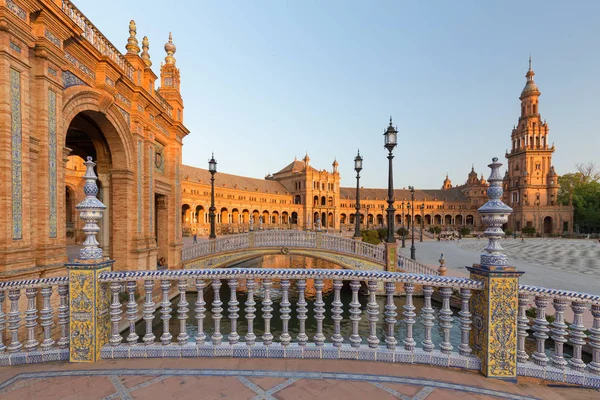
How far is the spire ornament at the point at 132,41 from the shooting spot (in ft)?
38.0

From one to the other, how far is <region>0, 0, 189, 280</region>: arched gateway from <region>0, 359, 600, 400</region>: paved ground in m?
4.09

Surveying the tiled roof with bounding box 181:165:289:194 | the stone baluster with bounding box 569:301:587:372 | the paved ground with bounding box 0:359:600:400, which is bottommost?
the paved ground with bounding box 0:359:600:400

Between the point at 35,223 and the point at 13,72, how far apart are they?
3358mm

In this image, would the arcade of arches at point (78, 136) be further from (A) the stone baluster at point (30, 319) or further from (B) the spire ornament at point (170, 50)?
(A) the stone baluster at point (30, 319)

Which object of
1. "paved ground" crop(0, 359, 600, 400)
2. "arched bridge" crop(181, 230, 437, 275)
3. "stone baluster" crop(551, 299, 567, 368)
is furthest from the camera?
"arched bridge" crop(181, 230, 437, 275)

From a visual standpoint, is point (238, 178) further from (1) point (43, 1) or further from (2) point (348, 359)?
(2) point (348, 359)

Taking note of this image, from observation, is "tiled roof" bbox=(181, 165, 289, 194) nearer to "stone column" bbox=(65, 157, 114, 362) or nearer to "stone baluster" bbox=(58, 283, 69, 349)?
"stone baluster" bbox=(58, 283, 69, 349)

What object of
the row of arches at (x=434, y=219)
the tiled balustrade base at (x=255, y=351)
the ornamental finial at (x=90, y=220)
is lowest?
the row of arches at (x=434, y=219)

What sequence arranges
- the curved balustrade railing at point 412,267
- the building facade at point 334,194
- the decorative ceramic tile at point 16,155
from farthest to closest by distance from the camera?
the building facade at point 334,194, the curved balustrade railing at point 412,267, the decorative ceramic tile at point 16,155

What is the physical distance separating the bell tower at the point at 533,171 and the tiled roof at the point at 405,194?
19.5 metres

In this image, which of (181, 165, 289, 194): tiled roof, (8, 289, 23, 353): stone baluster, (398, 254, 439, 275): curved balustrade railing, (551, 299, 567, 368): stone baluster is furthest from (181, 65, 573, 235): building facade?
(551, 299, 567, 368): stone baluster

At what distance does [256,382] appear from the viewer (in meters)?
3.16

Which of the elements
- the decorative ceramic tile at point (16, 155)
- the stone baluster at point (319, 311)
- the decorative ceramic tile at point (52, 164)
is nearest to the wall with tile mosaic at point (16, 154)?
the decorative ceramic tile at point (16, 155)

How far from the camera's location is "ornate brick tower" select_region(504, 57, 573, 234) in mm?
61188
